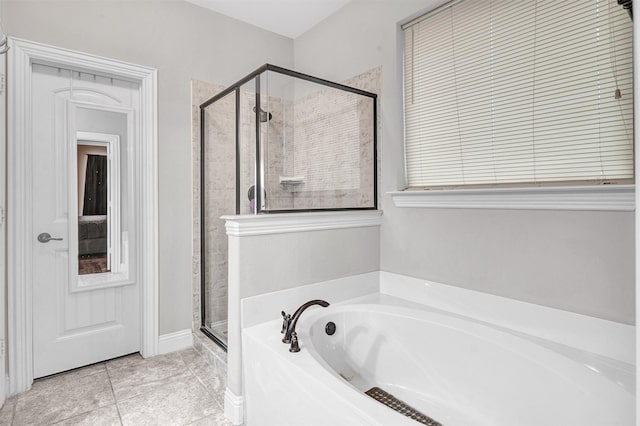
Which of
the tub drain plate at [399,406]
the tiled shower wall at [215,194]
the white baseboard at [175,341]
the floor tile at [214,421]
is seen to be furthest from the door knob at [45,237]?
the tub drain plate at [399,406]

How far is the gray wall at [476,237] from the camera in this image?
138 centimetres

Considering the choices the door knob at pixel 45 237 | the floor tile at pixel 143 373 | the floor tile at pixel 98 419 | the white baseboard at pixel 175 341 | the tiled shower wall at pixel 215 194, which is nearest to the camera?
the floor tile at pixel 98 419

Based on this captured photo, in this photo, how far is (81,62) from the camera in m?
2.11

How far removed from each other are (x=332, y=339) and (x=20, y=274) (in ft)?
5.93

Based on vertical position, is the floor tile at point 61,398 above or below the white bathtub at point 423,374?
below

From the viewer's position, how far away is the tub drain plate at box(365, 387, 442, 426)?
150 centimetres

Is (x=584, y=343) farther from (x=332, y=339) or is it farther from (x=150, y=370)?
(x=150, y=370)

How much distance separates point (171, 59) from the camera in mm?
2434

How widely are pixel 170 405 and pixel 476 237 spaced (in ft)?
6.11

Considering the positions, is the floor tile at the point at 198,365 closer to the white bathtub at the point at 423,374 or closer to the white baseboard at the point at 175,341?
the white baseboard at the point at 175,341

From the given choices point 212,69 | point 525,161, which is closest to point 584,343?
point 525,161

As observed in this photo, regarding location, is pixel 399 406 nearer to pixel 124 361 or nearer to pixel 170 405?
pixel 170 405

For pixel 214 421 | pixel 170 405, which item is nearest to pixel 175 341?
pixel 170 405

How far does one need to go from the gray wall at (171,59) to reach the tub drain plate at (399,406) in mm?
1534
